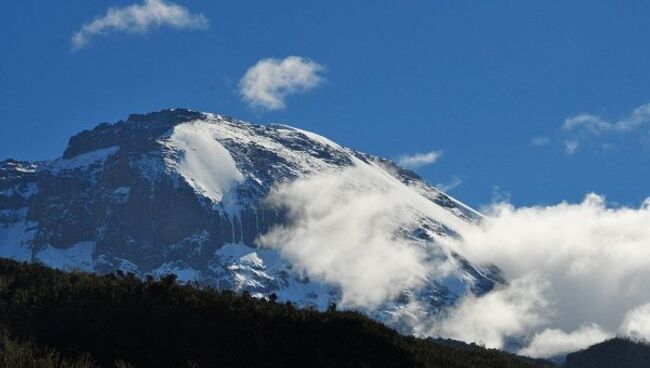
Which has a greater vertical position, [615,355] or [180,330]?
[615,355]

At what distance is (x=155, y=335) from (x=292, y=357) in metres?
5.45

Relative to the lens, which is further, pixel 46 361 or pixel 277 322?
pixel 277 322

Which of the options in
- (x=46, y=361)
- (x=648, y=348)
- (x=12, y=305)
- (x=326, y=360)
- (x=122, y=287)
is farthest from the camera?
(x=648, y=348)

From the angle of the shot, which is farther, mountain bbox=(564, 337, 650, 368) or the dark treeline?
mountain bbox=(564, 337, 650, 368)

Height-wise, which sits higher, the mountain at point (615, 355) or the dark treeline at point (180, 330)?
the mountain at point (615, 355)

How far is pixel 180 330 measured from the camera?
39688 mm

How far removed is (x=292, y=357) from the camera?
3853 cm

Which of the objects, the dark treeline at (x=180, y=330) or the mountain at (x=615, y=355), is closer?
the dark treeline at (x=180, y=330)

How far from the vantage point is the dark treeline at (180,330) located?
3741 cm

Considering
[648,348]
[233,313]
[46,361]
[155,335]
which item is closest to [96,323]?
[155,335]

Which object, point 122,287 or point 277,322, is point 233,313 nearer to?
point 277,322

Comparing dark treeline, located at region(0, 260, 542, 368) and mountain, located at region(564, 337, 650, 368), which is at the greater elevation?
mountain, located at region(564, 337, 650, 368)

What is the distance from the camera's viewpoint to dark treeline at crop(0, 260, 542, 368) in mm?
37406

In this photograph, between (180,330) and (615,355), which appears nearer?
(180,330)
